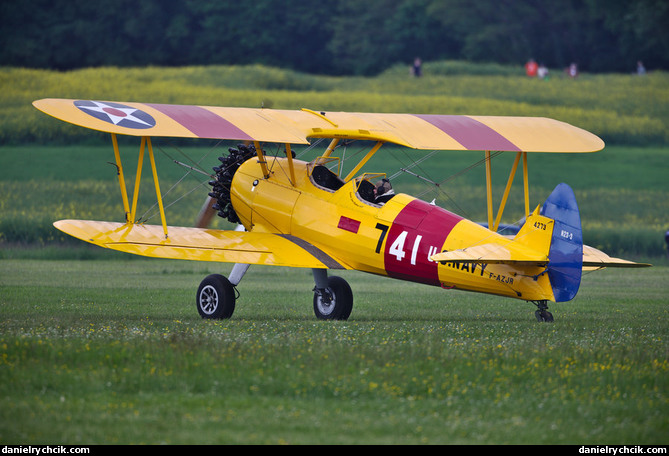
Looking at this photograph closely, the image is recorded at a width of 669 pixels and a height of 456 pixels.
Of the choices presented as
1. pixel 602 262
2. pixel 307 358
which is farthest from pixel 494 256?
pixel 307 358

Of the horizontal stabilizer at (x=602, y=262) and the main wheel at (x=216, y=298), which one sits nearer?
the horizontal stabilizer at (x=602, y=262)

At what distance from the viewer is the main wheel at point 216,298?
1570cm

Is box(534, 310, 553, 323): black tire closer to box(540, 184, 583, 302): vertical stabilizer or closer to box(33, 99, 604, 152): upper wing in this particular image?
box(540, 184, 583, 302): vertical stabilizer

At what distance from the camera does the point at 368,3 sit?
8731 centimetres

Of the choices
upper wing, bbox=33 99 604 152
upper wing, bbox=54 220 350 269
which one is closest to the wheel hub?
upper wing, bbox=54 220 350 269

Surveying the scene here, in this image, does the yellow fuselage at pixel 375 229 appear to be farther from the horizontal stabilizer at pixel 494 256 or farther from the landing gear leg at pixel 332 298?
the landing gear leg at pixel 332 298

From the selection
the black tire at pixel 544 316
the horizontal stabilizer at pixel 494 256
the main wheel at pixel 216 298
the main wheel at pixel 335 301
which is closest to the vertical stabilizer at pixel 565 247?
the horizontal stabilizer at pixel 494 256

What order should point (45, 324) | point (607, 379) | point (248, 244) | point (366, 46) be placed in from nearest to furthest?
point (607, 379)
point (45, 324)
point (248, 244)
point (366, 46)

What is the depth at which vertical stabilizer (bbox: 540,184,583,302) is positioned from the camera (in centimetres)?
1355

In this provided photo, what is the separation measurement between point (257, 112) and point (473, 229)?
404 cm

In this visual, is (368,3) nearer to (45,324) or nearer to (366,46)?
(366,46)

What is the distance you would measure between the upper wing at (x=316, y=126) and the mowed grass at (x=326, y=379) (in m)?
2.55

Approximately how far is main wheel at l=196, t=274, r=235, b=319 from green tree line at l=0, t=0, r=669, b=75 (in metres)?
63.8

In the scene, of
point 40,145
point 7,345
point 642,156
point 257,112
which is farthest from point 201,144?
point 7,345
